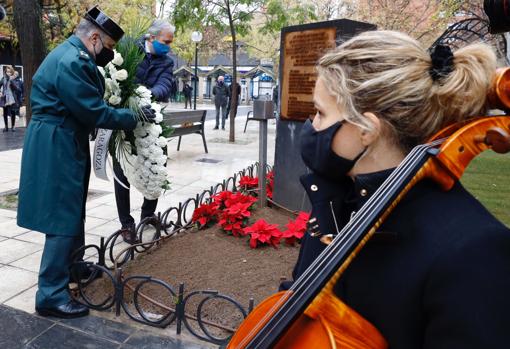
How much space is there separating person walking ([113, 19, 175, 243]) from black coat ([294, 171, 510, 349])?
380cm

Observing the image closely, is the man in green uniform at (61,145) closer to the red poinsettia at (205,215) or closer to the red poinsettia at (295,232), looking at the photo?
the red poinsettia at (205,215)

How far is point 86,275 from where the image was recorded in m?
3.67

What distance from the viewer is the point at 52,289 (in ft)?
10.1

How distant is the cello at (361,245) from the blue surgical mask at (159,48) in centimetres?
413

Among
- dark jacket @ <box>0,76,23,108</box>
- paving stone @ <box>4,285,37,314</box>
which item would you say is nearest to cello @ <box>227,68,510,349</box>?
paving stone @ <box>4,285,37,314</box>

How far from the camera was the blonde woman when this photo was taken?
0.84 meters

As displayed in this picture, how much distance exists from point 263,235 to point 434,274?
3.15 metres

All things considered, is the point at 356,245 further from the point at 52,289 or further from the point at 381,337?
the point at 52,289

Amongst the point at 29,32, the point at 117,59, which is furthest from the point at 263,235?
the point at 29,32

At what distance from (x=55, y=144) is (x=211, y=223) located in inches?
82.4

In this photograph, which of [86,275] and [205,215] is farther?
[205,215]

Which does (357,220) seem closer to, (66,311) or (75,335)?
(75,335)

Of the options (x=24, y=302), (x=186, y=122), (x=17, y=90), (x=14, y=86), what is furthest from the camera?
(x=17, y=90)

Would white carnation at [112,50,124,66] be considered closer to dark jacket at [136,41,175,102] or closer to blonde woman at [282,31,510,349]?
dark jacket at [136,41,175,102]
